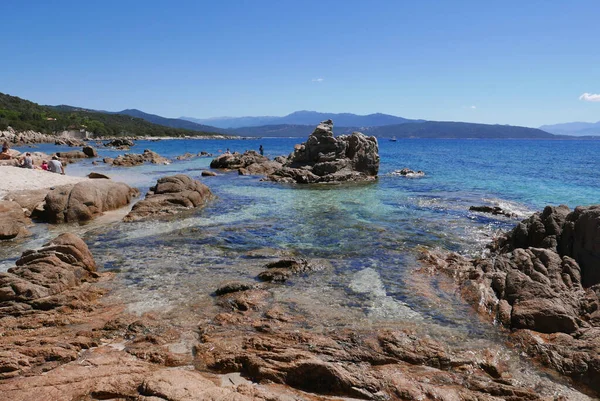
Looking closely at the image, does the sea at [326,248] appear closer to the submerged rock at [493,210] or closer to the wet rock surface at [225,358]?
the submerged rock at [493,210]

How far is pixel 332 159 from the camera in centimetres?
4734

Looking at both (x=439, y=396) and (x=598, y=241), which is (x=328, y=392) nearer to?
(x=439, y=396)

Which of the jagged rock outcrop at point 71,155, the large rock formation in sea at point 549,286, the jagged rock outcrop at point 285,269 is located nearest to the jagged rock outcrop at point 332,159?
the large rock formation in sea at point 549,286

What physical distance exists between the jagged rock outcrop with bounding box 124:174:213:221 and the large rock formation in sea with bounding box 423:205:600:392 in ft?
54.3

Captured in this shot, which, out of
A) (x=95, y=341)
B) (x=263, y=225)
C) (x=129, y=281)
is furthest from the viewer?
(x=263, y=225)

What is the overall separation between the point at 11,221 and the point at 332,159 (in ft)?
112

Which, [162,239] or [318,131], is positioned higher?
[318,131]

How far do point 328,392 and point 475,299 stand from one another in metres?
6.91

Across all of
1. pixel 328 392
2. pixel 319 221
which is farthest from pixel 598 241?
pixel 319 221

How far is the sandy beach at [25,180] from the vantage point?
27906 millimetres

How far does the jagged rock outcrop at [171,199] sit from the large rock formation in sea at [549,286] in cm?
1654

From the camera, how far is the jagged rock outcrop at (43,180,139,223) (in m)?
22.4

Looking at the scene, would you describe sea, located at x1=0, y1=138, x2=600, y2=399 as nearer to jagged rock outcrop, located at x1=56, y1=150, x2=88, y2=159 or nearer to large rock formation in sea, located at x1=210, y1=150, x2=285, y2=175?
large rock formation in sea, located at x1=210, y1=150, x2=285, y2=175

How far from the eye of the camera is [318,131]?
48.8 meters
